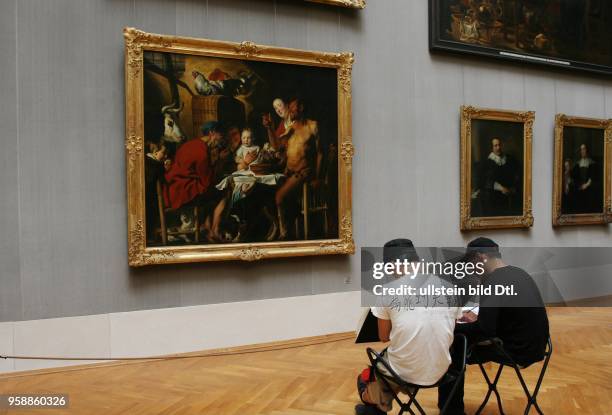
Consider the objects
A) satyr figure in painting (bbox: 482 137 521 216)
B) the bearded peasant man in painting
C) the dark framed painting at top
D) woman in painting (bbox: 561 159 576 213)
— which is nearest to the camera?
the bearded peasant man in painting

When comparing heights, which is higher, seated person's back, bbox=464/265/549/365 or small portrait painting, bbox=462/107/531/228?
small portrait painting, bbox=462/107/531/228

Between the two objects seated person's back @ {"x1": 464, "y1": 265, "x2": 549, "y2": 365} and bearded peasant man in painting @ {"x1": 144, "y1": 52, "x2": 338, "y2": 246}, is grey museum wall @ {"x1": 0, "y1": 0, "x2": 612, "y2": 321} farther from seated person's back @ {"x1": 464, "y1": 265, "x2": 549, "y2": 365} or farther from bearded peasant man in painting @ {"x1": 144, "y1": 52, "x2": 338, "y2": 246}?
A: seated person's back @ {"x1": 464, "y1": 265, "x2": 549, "y2": 365}

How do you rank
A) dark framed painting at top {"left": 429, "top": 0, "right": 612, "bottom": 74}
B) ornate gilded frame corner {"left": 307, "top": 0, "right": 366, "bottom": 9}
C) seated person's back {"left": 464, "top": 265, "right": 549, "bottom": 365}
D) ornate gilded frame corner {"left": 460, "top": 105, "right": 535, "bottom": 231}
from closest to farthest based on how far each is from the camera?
seated person's back {"left": 464, "top": 265, "right": 549, "bottom": 365} → ornate gilded frame corner {"left": 307, "top": 0, "right": 366, "bottom": 9} → dark framed painting at top {"left": 429, "top": 0, "right": 612, "bottom": 74} → ornate gilded frame corner {"left": 460, "top": 105, "right": 535, "bottom": 231}

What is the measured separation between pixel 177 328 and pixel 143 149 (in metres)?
2.49

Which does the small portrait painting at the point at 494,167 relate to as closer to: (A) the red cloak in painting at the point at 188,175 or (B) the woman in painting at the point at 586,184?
(B) the woman in painting at the point at 586,184

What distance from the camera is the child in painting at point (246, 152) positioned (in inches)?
325

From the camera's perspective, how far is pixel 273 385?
651 centimetres

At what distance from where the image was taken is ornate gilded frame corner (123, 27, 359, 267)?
753 centimetres

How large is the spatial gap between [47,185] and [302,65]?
399 cm

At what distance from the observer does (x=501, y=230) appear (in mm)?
10844

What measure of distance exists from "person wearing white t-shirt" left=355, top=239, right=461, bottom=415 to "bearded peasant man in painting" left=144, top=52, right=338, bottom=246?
13.3 ft

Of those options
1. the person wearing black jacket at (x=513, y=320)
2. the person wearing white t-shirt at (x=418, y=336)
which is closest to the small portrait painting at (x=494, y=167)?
the person wearing black jacket at (x=513, y=320)

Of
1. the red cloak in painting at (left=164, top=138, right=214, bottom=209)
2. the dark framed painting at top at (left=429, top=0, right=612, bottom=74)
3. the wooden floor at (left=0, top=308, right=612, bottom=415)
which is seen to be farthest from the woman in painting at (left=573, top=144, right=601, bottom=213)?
the red cloak in painting at (left=164, top=138, right=214, bottom=209)

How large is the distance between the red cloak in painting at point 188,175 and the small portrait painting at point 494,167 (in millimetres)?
4753
